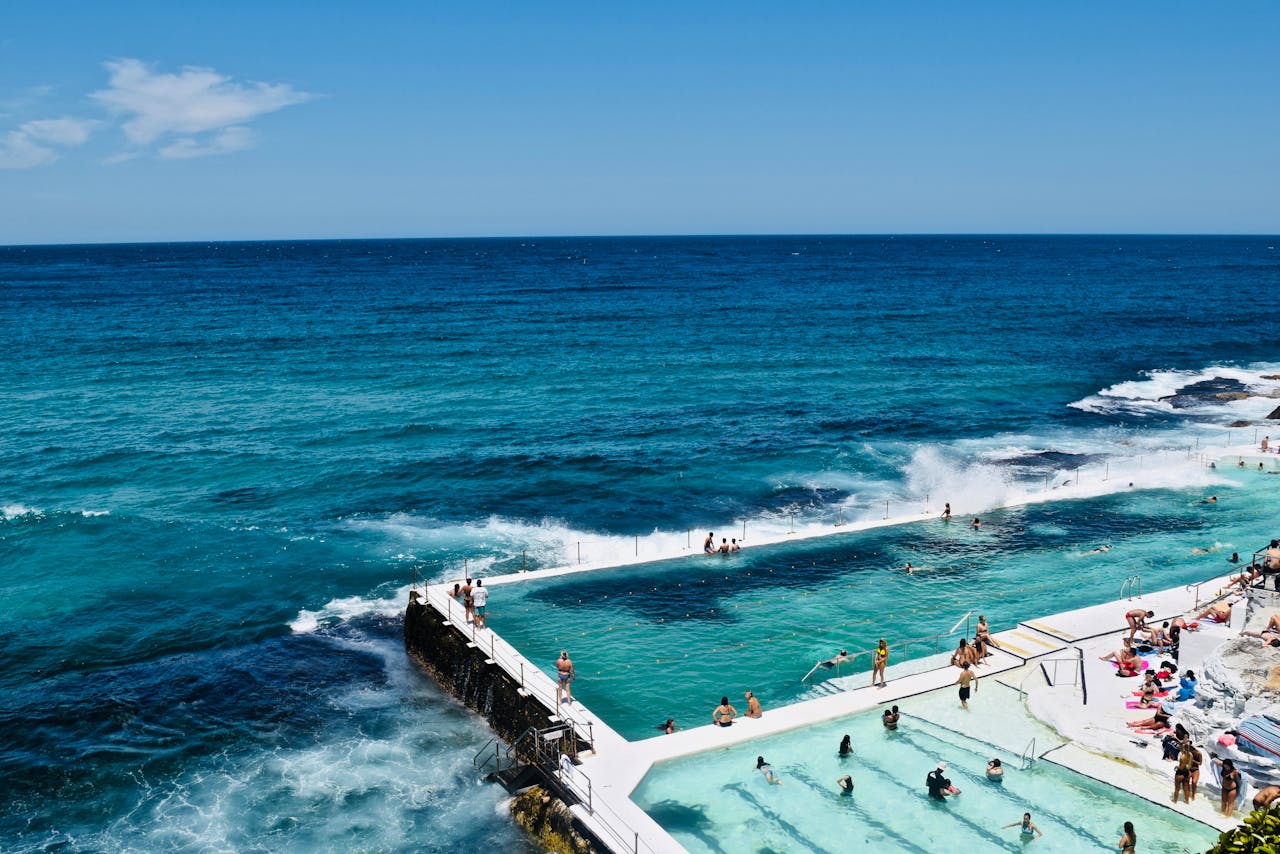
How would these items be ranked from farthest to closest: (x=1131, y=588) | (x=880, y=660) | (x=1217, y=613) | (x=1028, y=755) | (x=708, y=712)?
(x=1131, y=588)
(x=1217, y=613)
(x=880, y=660)
(x=708, y=712)
(x=1028, y=755)

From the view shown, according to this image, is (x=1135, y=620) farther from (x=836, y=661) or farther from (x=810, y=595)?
(x=810, y=595)

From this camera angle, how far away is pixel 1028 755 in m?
21.3

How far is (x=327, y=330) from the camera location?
9194cm

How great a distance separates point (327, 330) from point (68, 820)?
7418 centimetres

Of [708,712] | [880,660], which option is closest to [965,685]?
[880,660]

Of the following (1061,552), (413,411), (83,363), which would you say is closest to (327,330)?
(83,363)

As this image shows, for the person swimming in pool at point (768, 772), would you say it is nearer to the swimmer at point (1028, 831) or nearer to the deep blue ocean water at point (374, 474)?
the swimmer at point (1028, 831)

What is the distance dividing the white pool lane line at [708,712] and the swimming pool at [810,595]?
1.14 meters

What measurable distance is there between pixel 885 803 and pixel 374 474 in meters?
33.0

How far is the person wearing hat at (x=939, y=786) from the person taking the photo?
19.8 m

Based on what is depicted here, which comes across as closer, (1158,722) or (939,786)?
(939,786)

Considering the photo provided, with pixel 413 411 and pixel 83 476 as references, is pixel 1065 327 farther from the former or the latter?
pixel 83 476

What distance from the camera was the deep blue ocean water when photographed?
78.5 feet

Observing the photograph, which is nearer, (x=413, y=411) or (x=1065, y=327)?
(x=413, y=411)
